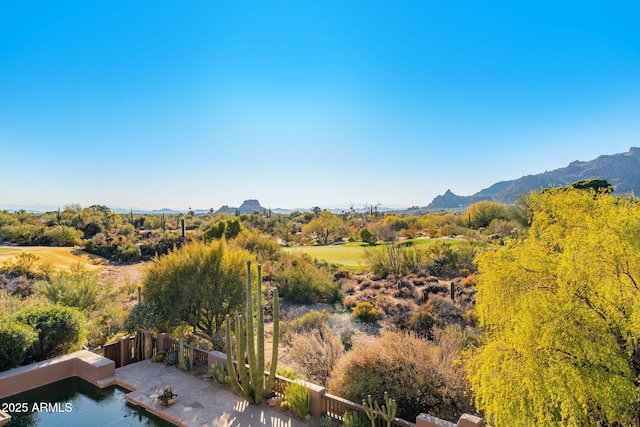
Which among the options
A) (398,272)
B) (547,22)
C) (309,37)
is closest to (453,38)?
(547,22)

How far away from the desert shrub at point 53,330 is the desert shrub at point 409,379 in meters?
7.30

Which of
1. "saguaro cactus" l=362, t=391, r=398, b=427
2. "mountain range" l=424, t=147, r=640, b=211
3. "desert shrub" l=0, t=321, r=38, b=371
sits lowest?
"saguaro cactus" l=362, t=391, r=398, b=427

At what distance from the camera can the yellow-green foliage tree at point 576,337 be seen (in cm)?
355

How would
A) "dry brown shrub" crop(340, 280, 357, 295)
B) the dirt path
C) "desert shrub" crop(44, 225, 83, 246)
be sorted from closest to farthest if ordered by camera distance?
"dry brown shrub" crop(340, 280, 357, 295)
the dirt path
"desert shrub" crop(44, 225, 83, 246)

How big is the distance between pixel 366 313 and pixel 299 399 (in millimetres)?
7542

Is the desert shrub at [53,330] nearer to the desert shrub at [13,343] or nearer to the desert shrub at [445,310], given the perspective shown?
the desert shrub at [13,343]

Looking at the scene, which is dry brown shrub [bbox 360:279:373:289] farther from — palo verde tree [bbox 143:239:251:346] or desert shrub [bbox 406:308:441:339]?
palo verde tree [bbox 143:239:251:346]

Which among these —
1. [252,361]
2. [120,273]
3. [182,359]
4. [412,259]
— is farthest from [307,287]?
[120,273]

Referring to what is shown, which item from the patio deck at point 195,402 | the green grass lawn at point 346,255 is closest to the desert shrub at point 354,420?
the patio deck at point 195,402

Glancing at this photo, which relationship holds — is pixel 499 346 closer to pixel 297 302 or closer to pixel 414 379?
pixel 414 379

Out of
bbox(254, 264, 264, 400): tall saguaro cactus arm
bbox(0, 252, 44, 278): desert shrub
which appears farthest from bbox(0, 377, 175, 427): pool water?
bbox(0, 252, 44, 278): desert shrub

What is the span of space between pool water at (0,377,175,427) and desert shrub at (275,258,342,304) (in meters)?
9.20

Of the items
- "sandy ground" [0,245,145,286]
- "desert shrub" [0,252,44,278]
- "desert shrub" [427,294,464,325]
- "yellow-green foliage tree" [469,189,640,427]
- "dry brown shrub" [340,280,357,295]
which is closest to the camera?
"yellow-green foliage tree" [469,189,640,427]

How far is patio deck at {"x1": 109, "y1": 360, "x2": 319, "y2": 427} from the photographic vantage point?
23.0 ft
